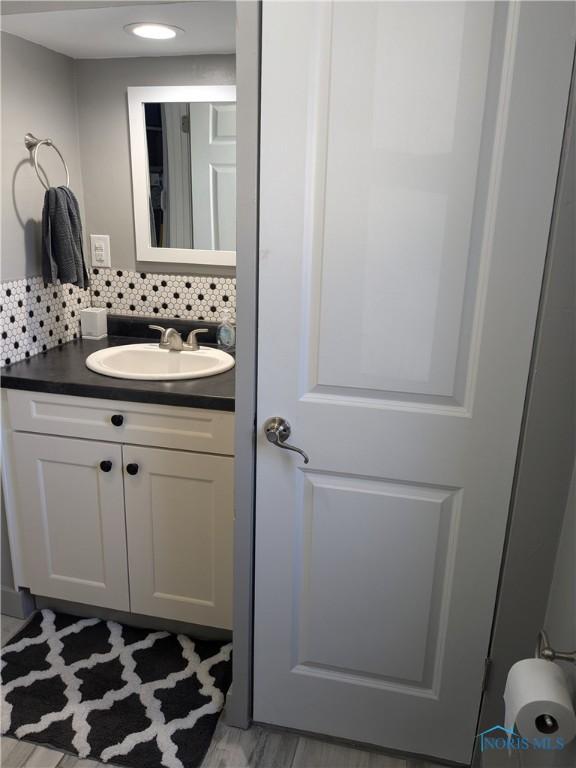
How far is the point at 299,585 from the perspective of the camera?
1573 mm

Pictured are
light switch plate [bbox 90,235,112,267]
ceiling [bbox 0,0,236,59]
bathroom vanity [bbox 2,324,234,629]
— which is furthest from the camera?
light switch plate [bbox 90,235,112,267]

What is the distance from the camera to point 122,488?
192 cm

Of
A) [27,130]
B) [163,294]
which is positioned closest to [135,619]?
[163,294]

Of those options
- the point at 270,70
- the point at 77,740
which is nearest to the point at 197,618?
the point at 77,740

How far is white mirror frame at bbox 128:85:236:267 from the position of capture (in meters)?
2.12

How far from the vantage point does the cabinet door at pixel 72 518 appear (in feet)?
6.33

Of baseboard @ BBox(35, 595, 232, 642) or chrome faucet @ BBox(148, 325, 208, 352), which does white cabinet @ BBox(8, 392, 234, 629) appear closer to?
baseboard @ BBox(35, 595, 232, 642)

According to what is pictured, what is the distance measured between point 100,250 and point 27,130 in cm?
49

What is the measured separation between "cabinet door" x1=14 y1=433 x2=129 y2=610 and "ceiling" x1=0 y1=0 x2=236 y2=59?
124cm

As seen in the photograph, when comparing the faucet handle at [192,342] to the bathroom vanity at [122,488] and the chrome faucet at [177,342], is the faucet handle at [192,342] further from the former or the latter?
the bathroom vanity at [122,488]

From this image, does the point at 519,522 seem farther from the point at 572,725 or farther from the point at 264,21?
the point at 264,21

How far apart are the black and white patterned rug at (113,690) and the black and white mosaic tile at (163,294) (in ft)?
3.75

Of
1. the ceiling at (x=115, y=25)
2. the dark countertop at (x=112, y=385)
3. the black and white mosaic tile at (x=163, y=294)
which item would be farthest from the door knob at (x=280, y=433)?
the ceiling at (x=115, y=25)

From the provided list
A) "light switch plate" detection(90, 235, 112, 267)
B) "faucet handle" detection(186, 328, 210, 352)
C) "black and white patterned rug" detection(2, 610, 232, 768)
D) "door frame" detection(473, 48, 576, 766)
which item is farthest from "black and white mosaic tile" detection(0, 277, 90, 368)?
"door frame" detection(473, 48, 576, 766)
